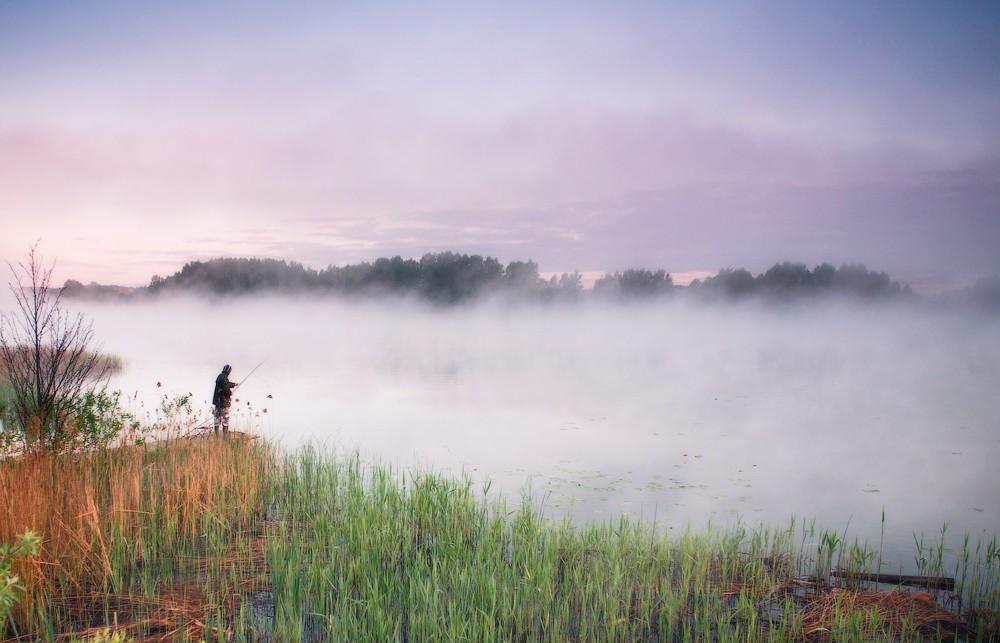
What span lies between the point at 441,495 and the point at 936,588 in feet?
21.0

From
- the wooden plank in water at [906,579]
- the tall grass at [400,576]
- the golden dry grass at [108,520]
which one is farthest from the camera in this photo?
the wooden plank in water at [906,579]

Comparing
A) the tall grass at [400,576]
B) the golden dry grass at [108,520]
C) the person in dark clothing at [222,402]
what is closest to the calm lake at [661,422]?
the person in dark clothing at [222,402]

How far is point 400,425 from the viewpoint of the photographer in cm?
1958

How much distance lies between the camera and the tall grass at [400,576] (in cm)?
540

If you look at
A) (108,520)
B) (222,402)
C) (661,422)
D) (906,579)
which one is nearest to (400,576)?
(108,520)

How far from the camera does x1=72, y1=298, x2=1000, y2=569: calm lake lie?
1212 cm

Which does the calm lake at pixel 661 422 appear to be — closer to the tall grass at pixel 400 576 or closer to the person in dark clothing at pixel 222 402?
Result: the person in dark clothing at pixel 222 402

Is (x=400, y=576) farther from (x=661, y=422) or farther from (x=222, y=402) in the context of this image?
(x=661, y=422)

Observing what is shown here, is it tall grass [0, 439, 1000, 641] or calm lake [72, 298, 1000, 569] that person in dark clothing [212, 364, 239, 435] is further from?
tall grass [0, 439, 1000, 641]

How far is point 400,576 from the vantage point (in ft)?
21.8

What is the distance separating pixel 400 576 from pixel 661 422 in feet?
52.4

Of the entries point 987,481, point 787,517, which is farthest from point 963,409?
point 787,517

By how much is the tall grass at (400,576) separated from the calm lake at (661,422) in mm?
2251

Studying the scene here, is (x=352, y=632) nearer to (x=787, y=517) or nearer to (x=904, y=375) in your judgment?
(x=787, y=517)
